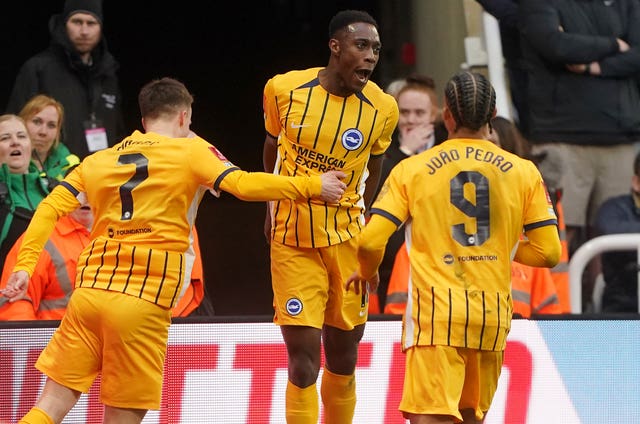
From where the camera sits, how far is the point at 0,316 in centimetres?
785

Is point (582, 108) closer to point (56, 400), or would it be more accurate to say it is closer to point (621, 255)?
point (621, 255)

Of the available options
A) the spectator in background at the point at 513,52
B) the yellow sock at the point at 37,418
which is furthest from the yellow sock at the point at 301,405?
the spectator in background at the point at 513,52

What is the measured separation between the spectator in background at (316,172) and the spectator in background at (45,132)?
253 cm

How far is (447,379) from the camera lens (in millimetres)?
5828

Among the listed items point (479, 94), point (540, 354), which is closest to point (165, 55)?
point (540, 354)

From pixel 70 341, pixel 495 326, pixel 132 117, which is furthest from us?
pixel 132 117

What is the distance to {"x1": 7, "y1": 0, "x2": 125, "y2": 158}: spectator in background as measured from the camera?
942cm

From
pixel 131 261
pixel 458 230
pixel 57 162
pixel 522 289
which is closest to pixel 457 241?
pixel 458 230

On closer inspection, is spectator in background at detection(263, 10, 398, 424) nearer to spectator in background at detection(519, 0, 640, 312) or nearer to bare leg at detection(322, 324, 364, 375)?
bare leg at detection(322, 324, 364, 375)

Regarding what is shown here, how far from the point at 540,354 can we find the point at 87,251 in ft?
8.75

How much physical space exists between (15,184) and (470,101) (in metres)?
3.63

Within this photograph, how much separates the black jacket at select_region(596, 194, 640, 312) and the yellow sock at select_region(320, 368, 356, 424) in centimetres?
290

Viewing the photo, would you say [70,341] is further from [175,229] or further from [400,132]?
[400,132]

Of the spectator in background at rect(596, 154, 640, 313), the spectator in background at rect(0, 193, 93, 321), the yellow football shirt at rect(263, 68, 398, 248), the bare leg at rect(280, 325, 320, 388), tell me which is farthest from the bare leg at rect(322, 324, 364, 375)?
the spectator in background at rect(596, 154, 640, 313)
